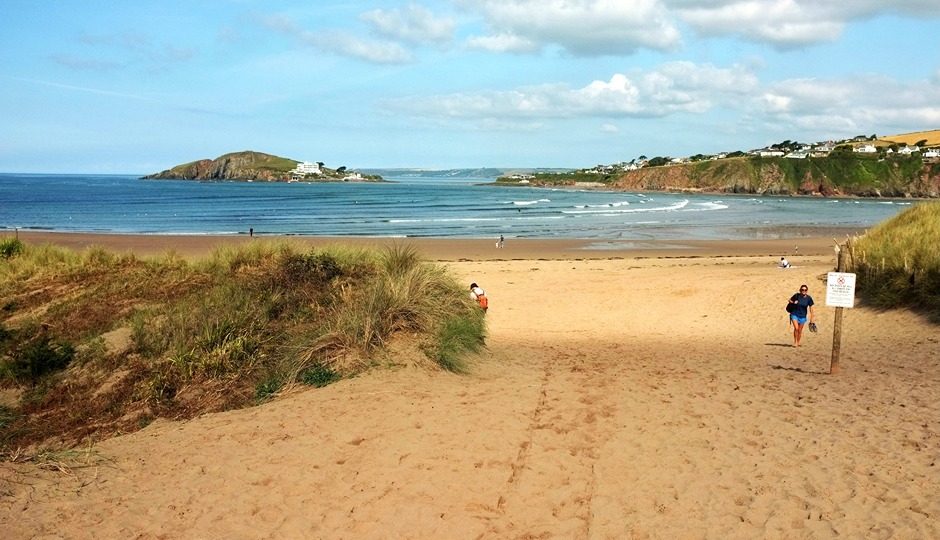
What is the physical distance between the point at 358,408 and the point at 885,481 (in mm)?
5352

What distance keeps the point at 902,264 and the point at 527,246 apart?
79.0 ft

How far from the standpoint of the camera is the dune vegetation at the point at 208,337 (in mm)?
8742

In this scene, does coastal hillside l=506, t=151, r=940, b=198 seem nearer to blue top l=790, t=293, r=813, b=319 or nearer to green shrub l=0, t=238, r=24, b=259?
blue top l=790, t=293, r=813, b=319

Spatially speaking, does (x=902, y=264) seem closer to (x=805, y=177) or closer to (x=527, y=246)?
(x=527, y=246)

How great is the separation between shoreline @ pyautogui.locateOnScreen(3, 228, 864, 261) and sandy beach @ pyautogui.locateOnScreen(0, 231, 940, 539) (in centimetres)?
2242

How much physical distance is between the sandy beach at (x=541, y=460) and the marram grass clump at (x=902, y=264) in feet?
9.52

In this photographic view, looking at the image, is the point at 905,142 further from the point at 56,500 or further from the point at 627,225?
the point at 56,500

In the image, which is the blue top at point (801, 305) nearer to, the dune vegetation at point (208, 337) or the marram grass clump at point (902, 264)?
the marram grass clump at point (902, 264)

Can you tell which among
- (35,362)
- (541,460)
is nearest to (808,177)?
(541,460)

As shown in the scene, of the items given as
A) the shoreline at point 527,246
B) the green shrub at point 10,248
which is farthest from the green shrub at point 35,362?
the shoreline at point 527,246

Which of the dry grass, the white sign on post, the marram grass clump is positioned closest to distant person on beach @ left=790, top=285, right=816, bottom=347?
the marram grass clump

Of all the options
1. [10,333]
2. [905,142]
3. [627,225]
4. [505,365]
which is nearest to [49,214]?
[627,225]

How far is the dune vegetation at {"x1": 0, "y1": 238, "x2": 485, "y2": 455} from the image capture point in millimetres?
8742

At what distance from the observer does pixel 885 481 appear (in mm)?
6207
